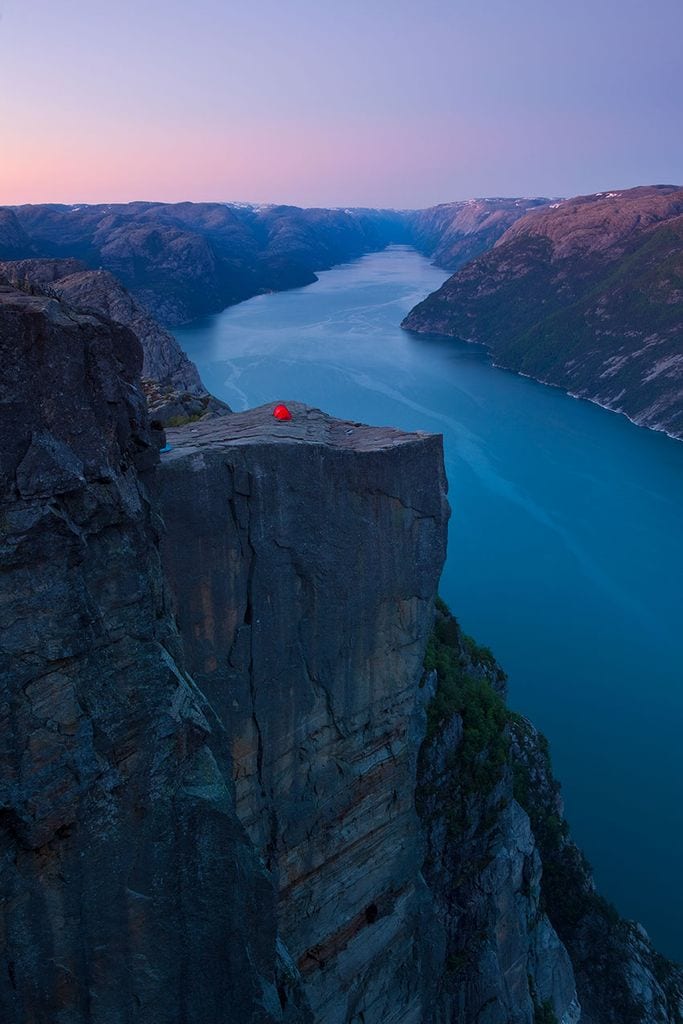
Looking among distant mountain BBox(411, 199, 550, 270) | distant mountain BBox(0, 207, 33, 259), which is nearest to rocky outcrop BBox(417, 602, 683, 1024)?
distant mountain BBox(0, 207, 33, 259)

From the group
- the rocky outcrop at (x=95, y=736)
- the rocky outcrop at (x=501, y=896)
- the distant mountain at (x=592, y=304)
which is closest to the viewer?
the rocky outcrop at (x=95, y=736)

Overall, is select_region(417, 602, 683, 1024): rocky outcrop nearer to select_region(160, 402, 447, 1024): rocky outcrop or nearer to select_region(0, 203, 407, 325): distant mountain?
select_region(160, 402, 447, 1024): rocky outcrop

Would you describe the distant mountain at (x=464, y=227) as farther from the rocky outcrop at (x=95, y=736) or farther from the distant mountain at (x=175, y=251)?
the rocky outcrop at (x=95, y=736)

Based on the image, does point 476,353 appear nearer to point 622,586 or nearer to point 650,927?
point 622,586

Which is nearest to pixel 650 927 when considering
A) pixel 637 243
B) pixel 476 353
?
pixel 476 353

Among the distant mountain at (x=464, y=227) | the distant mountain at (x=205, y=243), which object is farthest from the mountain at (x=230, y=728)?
the distant mountain at (x=464, y=227)

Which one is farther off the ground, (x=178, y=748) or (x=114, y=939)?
(x=178, y=748)
